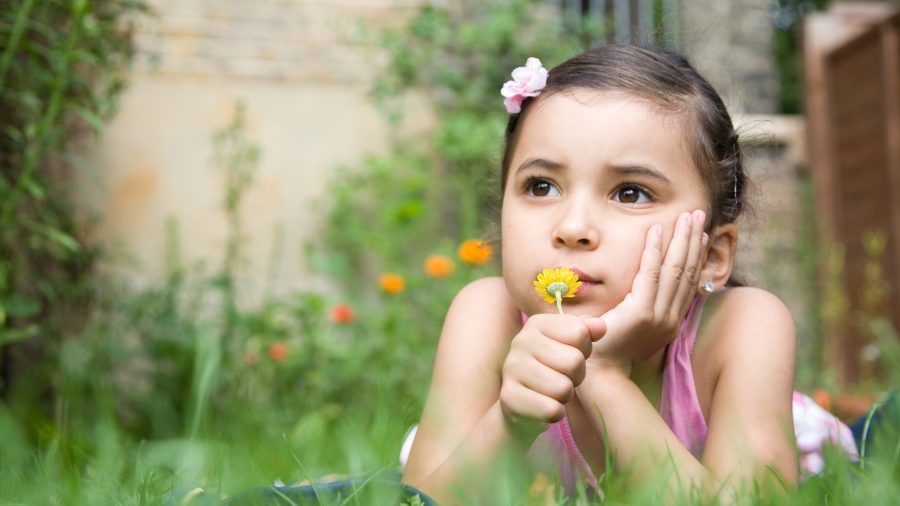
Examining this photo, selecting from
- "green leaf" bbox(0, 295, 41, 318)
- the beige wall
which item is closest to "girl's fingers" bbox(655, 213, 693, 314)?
"green leaf" bbox(0, 295, 41, 318)

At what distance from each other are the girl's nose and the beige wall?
3072 mm

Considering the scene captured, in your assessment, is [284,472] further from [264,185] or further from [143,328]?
[264,185]

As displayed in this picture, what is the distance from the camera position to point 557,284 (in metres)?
1.50

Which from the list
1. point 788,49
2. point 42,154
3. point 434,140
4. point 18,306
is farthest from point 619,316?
point 788,49

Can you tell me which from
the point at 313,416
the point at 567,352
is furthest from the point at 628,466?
the point at 313,416

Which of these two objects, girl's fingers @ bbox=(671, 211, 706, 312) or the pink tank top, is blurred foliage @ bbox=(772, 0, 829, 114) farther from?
girl's fingers @ bbox=(671, 211, 706, 312)

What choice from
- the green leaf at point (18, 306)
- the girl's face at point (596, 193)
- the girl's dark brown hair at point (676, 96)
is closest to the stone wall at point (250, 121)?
the green leaf at point (18, 306)

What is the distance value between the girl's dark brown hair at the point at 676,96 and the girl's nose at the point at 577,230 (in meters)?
0.25

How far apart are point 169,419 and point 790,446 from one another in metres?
1.83

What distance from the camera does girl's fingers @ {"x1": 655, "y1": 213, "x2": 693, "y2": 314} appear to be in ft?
5.24

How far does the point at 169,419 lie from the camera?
286 centimetres

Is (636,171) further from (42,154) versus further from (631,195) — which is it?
(42,154)

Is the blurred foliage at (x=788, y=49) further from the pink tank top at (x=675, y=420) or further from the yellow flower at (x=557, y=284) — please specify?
the yellow flower at (x=557, y=284)

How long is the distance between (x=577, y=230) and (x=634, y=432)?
323 millimetres
